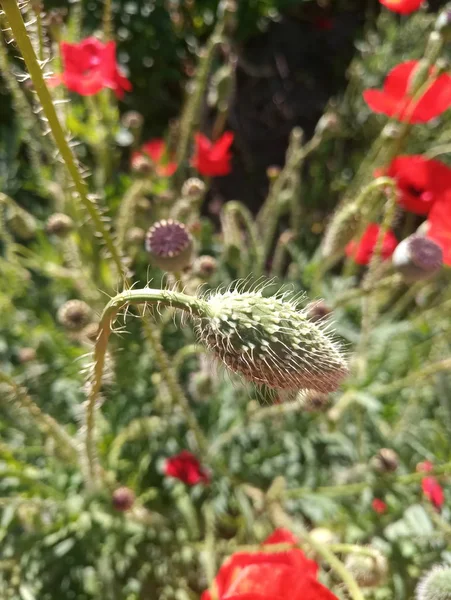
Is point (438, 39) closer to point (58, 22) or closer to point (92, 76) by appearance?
point (92, 76)

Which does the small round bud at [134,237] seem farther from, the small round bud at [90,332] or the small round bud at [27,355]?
the small round bud at [27,355]

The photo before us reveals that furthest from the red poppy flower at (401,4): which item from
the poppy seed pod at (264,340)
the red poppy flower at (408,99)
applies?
the poppy seed pod at (264,340)

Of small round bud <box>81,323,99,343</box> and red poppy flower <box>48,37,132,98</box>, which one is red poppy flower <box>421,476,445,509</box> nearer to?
small round bud <box>81,323,99,343</box>

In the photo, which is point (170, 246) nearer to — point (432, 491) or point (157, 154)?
point (432, 491)

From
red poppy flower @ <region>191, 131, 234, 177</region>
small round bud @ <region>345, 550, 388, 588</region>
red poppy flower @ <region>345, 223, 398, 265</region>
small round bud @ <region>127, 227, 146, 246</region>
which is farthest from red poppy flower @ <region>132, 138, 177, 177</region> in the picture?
small round bud @ <region>345, 550, 388, 588</region>

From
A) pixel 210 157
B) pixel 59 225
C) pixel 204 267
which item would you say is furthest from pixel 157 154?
pixel 204 267

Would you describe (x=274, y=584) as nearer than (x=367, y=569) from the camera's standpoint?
Yes

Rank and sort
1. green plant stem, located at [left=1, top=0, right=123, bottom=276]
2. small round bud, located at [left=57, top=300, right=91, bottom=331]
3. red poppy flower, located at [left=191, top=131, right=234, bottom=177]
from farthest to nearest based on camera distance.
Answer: red poppy flower, located at [left=191, top=131, right=234, bottom=177]
small round bud, located at [left=57, top=300, right=91, bottom=331]
green plant stem, located at [left=1, top=0, right=123, bottom=276]
